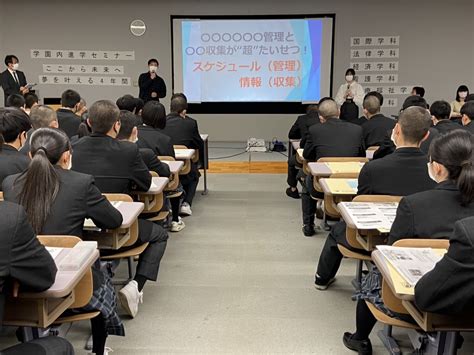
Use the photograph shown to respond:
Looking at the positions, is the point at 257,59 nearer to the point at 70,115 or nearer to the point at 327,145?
the point at 70,115

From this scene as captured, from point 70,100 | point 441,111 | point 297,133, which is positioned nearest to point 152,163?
point 70,100

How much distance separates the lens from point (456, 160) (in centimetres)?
203

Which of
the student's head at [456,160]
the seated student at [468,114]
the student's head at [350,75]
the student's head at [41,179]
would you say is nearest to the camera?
the student's head at [456,160]

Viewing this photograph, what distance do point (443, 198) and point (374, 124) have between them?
3.27 meters

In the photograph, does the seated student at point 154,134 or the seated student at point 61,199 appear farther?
the seated student at point 154,134

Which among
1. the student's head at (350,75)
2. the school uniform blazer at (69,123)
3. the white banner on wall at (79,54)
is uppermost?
the white banner on wall at (79,54)

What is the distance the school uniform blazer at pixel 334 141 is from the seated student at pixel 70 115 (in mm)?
2306

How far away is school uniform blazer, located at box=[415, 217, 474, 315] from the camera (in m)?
1.51

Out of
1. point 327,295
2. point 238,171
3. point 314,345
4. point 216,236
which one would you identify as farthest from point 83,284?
point 238,171

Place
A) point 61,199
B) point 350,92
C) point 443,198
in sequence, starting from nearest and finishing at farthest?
point 443,198, point 61,199, point 350,92

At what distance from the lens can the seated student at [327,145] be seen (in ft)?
14.7

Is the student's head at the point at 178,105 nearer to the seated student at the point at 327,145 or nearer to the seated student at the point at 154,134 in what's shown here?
the seated student at the point at 154,134

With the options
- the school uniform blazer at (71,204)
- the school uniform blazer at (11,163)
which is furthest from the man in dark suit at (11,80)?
the school uniform blazer at (71,204)

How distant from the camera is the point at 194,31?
933 cm
